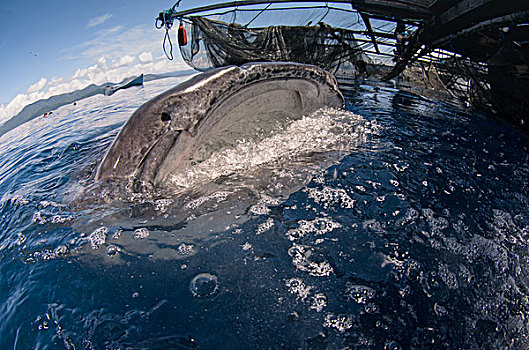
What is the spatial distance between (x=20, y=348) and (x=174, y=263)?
81cm

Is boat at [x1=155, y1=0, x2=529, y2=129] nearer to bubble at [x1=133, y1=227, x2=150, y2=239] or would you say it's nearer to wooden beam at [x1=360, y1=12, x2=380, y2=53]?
wooden beam at [x1=360, y1=12, x2=380, y2=53]

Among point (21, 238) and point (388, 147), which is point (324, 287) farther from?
point (21, 238)

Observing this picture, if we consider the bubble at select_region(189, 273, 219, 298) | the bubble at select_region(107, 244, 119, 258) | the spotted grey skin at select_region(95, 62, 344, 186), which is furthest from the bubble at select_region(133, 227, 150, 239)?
the bubble at select_region(189, 273, 219, 298)

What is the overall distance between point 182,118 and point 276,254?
120 cm

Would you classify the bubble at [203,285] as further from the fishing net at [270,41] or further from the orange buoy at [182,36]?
the orange buoy at [182,36]

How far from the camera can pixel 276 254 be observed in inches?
63.7

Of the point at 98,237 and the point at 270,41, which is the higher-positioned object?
the point at 270,41

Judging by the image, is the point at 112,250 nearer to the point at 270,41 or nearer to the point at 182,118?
the point at 182,118

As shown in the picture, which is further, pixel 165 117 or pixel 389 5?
pixel 389 5

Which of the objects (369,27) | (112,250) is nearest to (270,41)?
(369,27)

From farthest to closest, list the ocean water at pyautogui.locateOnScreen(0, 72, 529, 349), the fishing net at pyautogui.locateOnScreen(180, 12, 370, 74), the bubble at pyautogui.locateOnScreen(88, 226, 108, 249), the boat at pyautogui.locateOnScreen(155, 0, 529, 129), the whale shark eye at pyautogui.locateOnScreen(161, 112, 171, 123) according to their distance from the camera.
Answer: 1. the fishing net at pyautogui.locateOnScreen(180, 12, 370, 74)
2. the boat at pyautogui.locateOnScreen(155, 0, 529, 129)
3. the whale shark eye at pyautogui.locateOnScreen(161, 112, 171, 123)
4. the bubble at pyautogui.locateOnScreen(88, 226, 108, 249)
5. the ocean water at pyautogui.locateOnScreen(0, 72, 529, 349)

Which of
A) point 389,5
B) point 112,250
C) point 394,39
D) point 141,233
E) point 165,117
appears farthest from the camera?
point 394,39

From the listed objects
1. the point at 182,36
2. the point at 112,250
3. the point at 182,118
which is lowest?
the point at 112,250

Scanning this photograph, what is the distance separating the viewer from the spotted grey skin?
6.59ft
